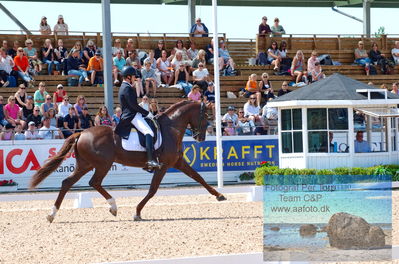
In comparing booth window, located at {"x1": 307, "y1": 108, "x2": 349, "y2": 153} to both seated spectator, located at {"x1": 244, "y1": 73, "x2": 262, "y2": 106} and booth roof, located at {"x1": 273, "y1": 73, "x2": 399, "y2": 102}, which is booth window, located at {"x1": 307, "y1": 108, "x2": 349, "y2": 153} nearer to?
booth roof, located at {"x1": 273, "y1": 73, "x2": 399, "y2": 102}

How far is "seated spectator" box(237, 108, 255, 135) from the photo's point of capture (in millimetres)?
26172

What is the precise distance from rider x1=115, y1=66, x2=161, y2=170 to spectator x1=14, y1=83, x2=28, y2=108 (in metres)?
9.30

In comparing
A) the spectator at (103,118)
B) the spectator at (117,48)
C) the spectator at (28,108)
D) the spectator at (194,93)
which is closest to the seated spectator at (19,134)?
the spectator at (28,108)

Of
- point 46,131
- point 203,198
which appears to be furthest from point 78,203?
point 46,131

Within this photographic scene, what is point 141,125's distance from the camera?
52.6ft

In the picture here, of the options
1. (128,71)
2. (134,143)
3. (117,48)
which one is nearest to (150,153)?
(134,143)

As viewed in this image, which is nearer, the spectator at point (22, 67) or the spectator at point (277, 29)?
the spectator at point (22, 67)

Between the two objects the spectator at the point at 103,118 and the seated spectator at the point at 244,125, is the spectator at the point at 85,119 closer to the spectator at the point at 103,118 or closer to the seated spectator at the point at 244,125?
the spectator at the point at 103,118

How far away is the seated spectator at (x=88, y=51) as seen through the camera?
1120 inches

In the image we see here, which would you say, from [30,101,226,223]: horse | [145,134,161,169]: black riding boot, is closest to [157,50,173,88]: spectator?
[30,101,226,223]: horse

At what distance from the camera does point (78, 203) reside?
60.0ft

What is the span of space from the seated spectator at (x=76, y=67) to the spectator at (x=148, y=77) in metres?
1.84

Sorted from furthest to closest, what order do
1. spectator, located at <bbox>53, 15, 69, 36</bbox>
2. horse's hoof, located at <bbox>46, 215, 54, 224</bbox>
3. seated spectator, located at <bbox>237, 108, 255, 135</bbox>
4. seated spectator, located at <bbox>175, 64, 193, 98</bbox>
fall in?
spectator, located at <bbox>53, 15, 69, 36</bbox> → seated spectator, located at <bbox>175, 64, 193, 98</bbox> → seated spectator, located at <bbox>237, 108, 255, 135</bbox> → horse's hoof, located at <bbox>46, 215, 54, 224</bbox>

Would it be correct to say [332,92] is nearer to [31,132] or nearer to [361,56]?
[31,132]
